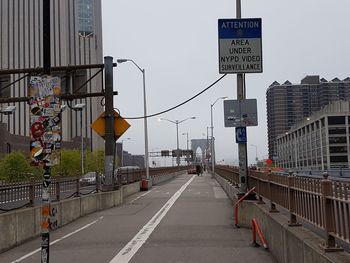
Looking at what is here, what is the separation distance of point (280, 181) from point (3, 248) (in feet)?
22.1

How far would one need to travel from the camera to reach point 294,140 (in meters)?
105

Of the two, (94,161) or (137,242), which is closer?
(137,242)

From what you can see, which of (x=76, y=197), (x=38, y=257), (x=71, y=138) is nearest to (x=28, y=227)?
(x=38, y=257)

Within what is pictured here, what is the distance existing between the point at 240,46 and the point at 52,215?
7.86 metres

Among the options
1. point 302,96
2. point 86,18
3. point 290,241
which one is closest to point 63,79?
point 290,241

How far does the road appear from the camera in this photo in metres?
10.5

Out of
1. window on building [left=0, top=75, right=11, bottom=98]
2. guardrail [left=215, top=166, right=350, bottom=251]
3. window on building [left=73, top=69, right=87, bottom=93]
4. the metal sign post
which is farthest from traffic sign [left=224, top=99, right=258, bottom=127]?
window on building [left=0, top=75, right=11, bottom=98]

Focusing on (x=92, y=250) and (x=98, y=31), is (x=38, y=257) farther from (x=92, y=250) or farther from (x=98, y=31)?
(x=98, y=31)

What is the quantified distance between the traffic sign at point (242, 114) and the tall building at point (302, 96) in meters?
75.5

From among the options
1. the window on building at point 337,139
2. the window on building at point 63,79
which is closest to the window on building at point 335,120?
the window on building at point 337,139

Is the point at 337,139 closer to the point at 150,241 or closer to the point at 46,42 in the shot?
the point at 150,241

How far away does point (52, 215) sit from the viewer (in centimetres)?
1570

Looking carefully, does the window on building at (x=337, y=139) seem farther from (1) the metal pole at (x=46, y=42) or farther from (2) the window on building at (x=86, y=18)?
(1) the metal pole at (x=46, y=42)

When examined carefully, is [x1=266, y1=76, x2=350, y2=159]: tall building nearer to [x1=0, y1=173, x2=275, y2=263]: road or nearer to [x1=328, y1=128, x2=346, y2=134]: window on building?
[x1=328, y1=128, x2=346, y2=134]: window on building
